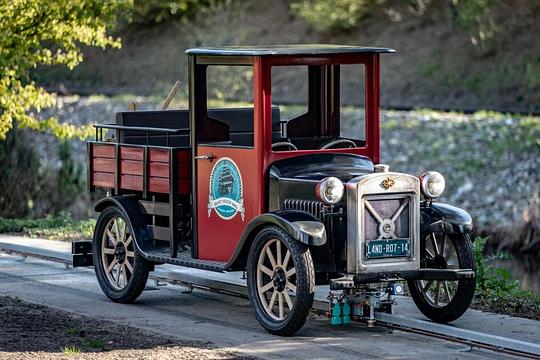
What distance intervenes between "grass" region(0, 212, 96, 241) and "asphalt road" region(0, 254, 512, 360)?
2395mm

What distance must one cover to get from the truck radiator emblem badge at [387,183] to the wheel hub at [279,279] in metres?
0.97

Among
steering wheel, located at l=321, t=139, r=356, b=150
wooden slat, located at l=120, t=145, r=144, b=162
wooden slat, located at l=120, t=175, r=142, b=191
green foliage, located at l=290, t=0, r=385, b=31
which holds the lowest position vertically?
wooden slat, located at l=120, t=175, r=142, b=191

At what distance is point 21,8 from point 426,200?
7100 mm

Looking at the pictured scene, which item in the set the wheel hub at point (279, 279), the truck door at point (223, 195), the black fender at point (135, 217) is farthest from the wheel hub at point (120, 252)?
the wheel hub at point (279, 279)

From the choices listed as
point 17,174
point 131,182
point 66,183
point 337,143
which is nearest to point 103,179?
point 131,182

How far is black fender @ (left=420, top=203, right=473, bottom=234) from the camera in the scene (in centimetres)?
1027

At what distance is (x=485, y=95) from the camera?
1510 inches

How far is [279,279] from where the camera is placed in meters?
10.1

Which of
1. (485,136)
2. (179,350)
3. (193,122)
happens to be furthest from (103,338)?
(485,136)

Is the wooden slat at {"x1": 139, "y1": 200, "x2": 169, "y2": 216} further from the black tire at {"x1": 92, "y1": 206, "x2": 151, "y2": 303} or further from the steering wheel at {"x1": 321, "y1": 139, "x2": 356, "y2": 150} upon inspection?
the steering wheel at {"x1": 321, "y1": 139, "x2": 356, "y2": 150}

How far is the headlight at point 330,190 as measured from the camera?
390 inches

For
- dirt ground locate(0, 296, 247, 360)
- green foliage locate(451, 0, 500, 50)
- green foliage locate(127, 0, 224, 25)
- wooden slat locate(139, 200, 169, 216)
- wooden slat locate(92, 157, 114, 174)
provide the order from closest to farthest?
1. dirt ground locate(0, 296, 247, 360)
2. wooden slat locate(139, 200, 169, 216)
3. wooden slat locate(92, 157, 114, 174)
4. green foliage locate(451, 0, 500, 50)
5. green foliage locate(127, 0, 224, 25)

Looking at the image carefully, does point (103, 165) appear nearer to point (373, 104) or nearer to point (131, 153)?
point (131, 153)

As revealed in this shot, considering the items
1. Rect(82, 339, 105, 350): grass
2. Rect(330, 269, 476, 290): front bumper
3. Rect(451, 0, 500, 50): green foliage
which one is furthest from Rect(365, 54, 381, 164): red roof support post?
Rect(451, 0, 500, 50): green foliage
